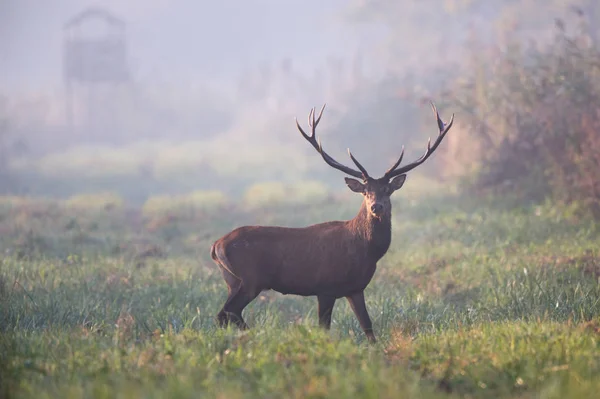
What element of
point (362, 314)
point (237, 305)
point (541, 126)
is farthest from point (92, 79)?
point (362, 314)

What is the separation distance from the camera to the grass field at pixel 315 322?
553cm

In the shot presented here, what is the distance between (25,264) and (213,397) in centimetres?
759

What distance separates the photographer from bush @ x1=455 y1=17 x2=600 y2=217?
15.8m

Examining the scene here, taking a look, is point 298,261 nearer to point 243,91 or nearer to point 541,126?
point 541,126

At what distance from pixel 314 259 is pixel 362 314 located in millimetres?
702

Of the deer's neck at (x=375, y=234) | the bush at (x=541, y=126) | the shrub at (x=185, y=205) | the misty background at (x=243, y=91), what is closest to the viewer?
the deer's neck at (x=375, y=234)

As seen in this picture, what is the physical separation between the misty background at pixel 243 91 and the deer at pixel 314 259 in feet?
39.5

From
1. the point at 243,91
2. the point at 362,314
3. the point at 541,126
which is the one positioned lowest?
the point at 362,314

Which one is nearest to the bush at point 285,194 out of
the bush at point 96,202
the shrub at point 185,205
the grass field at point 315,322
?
the shrub at point 185,205

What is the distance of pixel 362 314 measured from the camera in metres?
7.98

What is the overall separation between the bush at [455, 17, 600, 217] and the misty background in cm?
90

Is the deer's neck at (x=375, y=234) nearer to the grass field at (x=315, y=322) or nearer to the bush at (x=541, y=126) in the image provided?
the grass field at (x=315, y=322)

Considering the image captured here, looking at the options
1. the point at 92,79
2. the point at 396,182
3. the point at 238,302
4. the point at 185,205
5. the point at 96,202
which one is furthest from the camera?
the point at 92,79

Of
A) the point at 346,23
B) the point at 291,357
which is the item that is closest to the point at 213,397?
the point at 291,357
